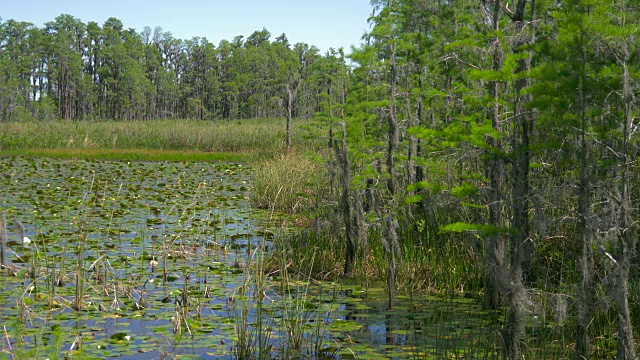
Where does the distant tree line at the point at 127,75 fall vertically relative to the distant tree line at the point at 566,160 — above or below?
above

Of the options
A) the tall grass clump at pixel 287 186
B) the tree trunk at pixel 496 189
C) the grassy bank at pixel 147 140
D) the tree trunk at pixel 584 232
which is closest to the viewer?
the tree trunk at pixel 584 232

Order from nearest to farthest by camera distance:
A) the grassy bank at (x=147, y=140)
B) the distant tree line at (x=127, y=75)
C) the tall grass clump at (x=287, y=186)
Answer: the tall grass clump at (x=287, y=186) → the grassy bank at (x=147, y=140) → the distant tree line at (x=127, y=75)

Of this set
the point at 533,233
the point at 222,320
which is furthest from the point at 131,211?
the point at 533,233

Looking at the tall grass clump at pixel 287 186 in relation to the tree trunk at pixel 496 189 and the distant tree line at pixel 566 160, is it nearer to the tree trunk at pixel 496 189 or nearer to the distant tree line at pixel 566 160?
the distant tree line at pixel 566 160

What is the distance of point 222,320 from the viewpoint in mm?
6402

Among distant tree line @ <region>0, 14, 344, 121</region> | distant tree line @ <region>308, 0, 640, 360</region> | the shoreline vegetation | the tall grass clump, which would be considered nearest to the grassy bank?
the shoreline vegetation

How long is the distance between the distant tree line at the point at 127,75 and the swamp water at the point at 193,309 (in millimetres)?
52712

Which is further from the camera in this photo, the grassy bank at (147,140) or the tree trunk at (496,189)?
the grassy bank at (147,140)

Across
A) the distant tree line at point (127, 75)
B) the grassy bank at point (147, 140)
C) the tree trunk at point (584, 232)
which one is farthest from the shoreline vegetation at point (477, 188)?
the distant tree line at point (127, 75)

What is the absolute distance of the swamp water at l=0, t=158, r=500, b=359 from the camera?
541 centimetres

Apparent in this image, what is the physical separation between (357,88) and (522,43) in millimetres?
6933

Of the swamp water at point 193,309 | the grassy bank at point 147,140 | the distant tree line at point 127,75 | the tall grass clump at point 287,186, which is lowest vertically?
the swamp water at point 193,309

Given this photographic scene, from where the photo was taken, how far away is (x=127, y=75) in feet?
220

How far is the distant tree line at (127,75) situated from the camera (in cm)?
6656
